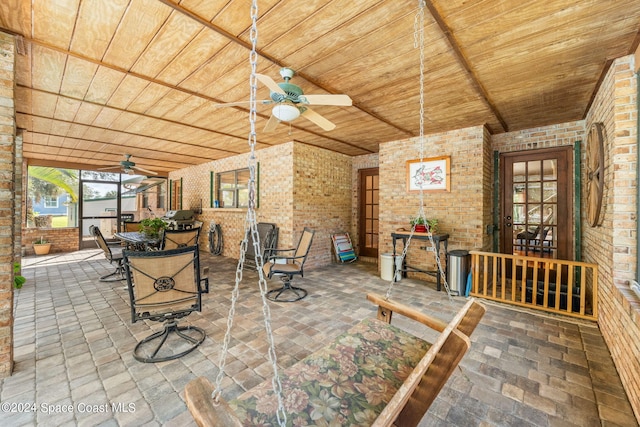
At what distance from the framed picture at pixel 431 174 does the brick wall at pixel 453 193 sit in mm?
82

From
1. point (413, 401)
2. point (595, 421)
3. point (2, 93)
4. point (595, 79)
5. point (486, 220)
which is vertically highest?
point (595, 79)

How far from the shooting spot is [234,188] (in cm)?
714

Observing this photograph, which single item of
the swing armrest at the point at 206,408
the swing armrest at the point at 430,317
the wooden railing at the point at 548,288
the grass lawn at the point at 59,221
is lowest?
the wooden railing at the point at 548,288

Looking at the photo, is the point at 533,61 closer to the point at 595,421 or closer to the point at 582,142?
the point at 582,142

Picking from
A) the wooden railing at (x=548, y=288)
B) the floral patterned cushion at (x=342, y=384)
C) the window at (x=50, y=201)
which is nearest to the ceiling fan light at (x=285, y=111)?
the floral patterned cushion at (x=342, y=384)

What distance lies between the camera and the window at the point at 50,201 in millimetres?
9106

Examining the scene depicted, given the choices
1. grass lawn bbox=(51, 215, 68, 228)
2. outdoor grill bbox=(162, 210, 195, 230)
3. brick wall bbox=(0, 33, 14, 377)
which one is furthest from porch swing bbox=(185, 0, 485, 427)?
grass lawn bbox=(51, 215, 68, 228)

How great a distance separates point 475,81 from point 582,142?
2657mm

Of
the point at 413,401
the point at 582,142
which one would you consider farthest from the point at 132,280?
the point at 582,142

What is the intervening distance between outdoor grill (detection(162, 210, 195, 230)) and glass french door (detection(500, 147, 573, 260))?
25.9ft

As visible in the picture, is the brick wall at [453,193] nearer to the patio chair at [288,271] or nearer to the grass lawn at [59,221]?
the patio chair at [288,271]

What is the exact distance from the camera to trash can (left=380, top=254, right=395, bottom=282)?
4773mm

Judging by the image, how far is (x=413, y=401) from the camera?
1.17m

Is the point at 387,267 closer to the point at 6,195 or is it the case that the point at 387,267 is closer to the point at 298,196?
the point at 298,196
